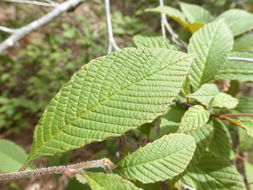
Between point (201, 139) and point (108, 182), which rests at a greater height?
point (108, 182)

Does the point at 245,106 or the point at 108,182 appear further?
the point at 245,106

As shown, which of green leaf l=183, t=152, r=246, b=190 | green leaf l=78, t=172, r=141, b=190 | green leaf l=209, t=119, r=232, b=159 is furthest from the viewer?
green leaf l=209, t=119, r=232, b=159

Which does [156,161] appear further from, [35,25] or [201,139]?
[35,25]

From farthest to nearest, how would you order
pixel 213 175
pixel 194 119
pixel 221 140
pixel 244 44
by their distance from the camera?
pixel 244 44 → pixel 221 140 → pixel 213 175 → pixel 194 119

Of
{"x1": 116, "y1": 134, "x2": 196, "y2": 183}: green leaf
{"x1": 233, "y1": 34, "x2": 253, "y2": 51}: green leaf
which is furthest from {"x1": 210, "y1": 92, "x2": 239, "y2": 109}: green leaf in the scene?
{"x1": 233, "y1": 34, "x2": 253, "y2": 51}: green leaf

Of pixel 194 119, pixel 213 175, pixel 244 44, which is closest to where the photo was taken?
pixel 194 119

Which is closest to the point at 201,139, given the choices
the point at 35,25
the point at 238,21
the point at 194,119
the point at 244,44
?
the point at 194,119

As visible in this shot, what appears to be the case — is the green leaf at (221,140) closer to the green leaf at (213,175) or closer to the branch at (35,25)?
the green leaf at (213,175)

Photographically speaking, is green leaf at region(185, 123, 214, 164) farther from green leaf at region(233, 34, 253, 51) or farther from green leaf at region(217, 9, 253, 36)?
green leaf at region(217, 9, 253, 36)
